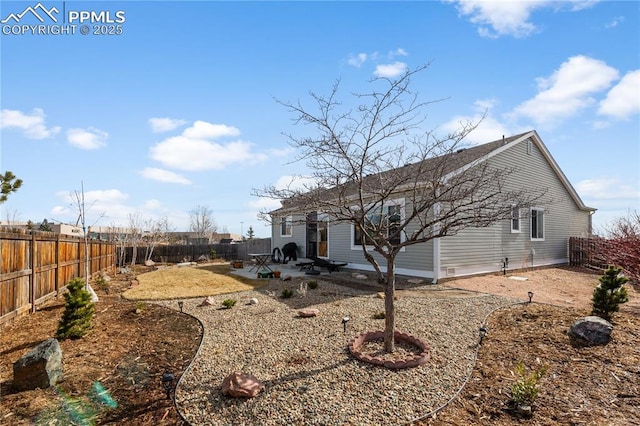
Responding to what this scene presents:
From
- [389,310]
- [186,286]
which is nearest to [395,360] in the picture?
[389,310]

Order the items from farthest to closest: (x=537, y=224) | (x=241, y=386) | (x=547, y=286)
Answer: (x=537, y=224)
(x=547, y=286)
(x=241, y=386)

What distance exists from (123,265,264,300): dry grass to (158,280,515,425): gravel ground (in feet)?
6.46

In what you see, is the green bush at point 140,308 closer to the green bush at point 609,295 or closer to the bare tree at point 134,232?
the green bush at point 609,295

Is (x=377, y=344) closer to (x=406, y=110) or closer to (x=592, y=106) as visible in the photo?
(x=406, y=110)

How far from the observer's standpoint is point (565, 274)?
1208 cm

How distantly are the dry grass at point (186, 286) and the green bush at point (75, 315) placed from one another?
9.40 ft

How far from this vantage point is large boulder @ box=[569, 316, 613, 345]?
4508mm

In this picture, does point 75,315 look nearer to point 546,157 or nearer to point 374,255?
point 374,255

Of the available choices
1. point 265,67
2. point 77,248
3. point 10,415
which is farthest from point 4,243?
point 265,67

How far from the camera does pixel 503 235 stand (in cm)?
1195

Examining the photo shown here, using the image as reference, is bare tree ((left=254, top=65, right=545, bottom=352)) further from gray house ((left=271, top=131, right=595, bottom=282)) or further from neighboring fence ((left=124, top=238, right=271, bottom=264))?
neighboring fence ((left=124, top=238, right=271, bottom=264))

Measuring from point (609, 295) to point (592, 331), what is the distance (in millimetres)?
1461

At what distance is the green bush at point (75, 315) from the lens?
4.93 meters

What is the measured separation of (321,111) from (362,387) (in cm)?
352
